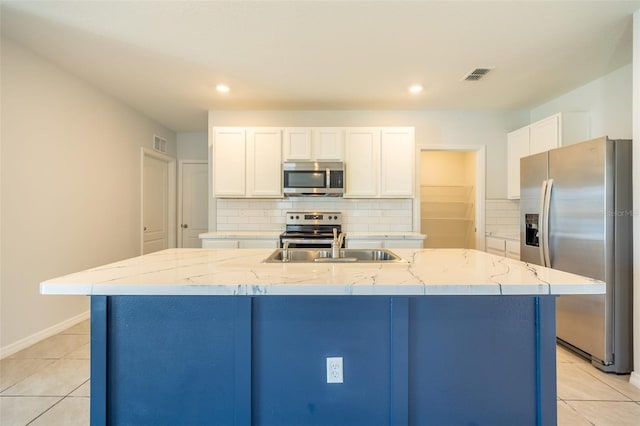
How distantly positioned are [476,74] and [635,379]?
108 inches

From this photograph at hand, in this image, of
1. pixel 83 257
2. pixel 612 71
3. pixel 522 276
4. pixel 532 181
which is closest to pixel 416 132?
pixel 532 181

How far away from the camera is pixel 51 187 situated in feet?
9.45

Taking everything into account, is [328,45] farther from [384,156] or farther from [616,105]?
[616,105]

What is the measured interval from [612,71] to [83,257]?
5614 millimetres

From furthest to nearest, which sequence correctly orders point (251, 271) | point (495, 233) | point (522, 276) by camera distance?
point (495, 233) < point (251, 271) < point (522, 276)

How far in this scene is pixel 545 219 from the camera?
2.67 m

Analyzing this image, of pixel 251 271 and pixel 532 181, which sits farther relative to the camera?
pixel 532 181

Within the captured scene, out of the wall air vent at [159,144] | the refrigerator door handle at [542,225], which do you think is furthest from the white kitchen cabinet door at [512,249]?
the wall air vent at [159,144]

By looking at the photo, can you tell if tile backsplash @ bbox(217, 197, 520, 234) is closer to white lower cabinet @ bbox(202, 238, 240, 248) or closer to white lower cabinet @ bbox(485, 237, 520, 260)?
white lower cabinet @ bbox(485, 237, 520, 260)

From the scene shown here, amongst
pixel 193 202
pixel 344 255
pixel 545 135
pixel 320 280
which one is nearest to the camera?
pixel 320 280

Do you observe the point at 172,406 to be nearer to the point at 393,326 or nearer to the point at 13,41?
the point at 393,326

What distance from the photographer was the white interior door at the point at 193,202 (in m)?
5.41

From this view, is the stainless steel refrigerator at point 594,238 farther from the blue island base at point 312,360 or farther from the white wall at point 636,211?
the blue island base at point 312,360

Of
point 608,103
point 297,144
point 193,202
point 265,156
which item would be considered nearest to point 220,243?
point 265,156
